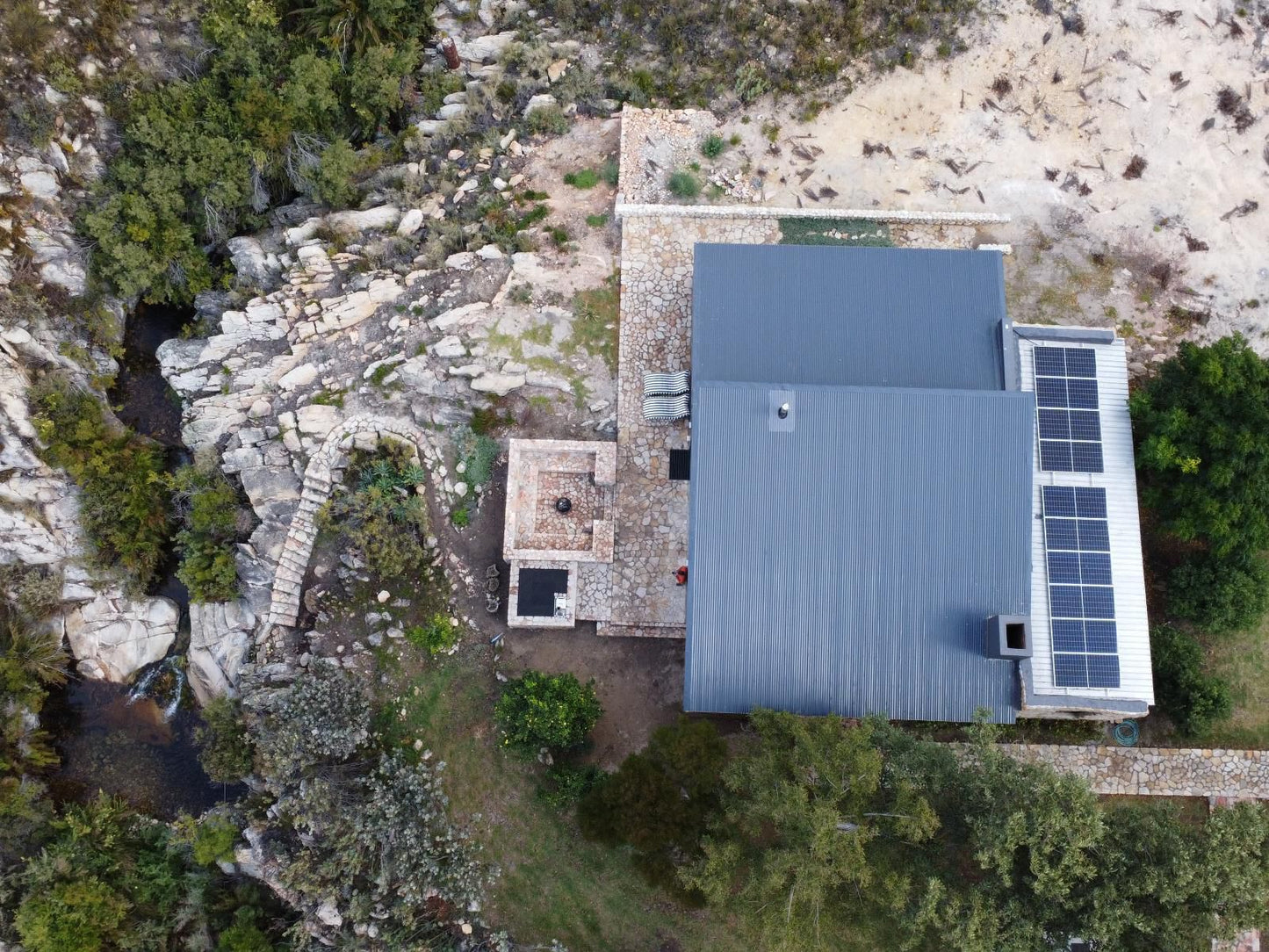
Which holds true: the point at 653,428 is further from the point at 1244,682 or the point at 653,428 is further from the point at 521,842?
the point at 1244,682

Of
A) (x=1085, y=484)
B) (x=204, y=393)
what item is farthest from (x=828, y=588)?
(x=204, y=393)

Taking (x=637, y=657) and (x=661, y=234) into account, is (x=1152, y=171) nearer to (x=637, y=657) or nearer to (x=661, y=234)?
(x=661, y=234)

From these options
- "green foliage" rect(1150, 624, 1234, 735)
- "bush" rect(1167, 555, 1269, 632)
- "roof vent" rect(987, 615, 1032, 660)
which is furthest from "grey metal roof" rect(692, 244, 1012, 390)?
"green foliage" rect(1150, 624, 1234, 735)

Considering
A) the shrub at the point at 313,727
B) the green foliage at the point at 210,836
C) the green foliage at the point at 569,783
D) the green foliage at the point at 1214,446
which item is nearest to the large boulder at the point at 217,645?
the shrub at the point at 313,727

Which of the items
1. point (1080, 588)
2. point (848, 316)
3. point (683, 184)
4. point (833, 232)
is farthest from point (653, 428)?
point (1080, 588)

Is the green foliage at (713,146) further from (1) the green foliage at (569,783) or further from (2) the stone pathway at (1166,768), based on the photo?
(2) the stone pathway at (1166,768)

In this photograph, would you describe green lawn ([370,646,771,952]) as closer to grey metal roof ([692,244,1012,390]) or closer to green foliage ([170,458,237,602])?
Answer: green foliage ([170,458,237,602])
